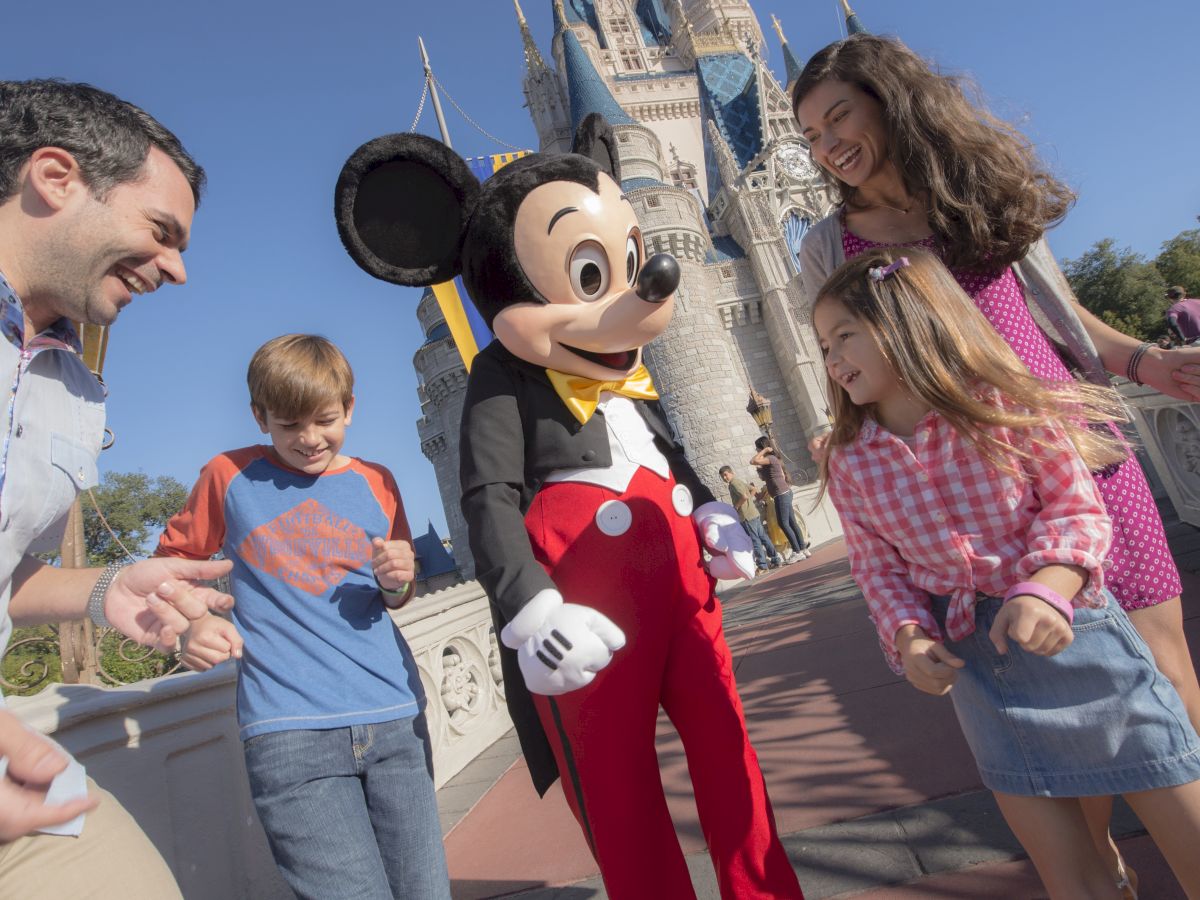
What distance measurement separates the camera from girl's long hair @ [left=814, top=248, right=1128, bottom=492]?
1.17 metres

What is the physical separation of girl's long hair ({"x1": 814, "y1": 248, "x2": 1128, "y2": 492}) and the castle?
15277mm

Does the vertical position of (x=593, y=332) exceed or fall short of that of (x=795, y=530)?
it exceeds it

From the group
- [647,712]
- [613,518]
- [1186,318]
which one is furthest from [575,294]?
[1186,318]

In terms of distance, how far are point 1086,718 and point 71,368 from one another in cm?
174

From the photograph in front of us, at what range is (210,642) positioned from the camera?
1211 millimetres

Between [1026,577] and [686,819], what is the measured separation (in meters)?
1.52

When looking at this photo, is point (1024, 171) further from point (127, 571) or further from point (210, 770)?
point (210, 770)

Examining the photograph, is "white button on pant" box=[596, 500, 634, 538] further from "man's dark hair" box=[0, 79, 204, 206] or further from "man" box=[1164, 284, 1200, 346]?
"man" box=[1164, 284, 1200, 346]

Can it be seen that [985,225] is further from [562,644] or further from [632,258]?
[562,644]

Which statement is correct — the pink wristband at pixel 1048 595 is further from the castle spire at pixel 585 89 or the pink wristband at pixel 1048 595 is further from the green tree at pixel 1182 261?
the green tree at pixel 1182 261

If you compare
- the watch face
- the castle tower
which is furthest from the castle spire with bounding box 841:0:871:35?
the castle tower

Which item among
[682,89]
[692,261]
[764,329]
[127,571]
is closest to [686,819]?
[127,571]

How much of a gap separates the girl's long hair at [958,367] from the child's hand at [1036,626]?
0.75ft

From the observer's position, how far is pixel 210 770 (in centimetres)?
185
